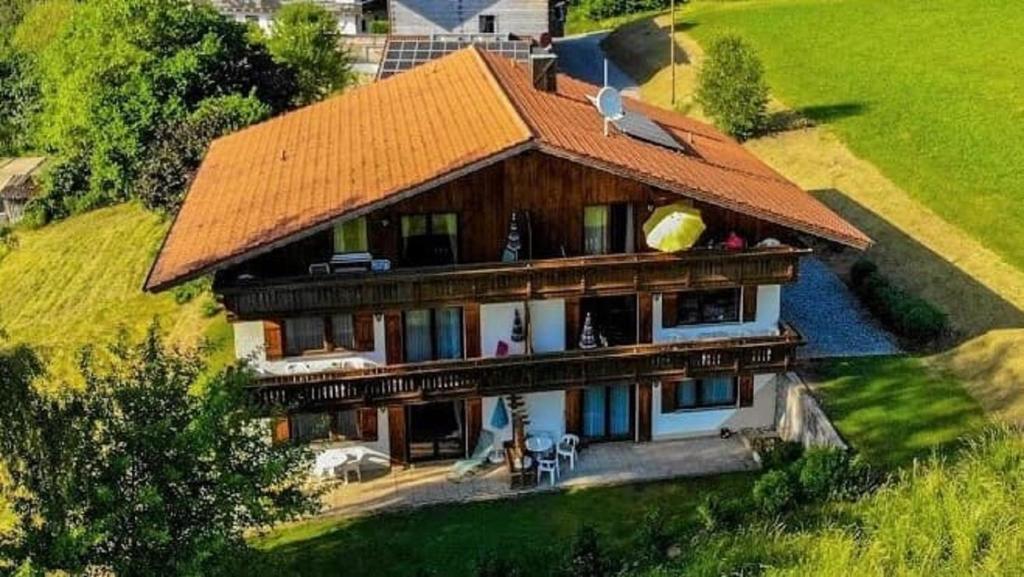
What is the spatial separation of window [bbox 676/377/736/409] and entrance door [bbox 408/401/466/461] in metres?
5.24

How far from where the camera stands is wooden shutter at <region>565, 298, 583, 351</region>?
26.7 metres

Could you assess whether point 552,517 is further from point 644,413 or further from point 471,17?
point 471,17

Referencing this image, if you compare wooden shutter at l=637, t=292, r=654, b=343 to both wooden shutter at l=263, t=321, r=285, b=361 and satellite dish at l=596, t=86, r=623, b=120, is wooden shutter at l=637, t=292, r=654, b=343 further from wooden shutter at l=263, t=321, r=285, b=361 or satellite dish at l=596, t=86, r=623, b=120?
wooden shutter at l=263, t=321, r=285, b=361

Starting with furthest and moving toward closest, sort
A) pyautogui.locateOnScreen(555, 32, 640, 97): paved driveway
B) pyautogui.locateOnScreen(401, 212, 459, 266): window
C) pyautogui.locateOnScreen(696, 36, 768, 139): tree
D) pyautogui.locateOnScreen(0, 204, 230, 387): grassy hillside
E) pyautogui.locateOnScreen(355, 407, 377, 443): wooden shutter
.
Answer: pyautogui.locateOnScreen(555, 32, 640, 97): paved driveway
pyautogui.locateOnScreen(696, 36, 768, 139): tree
pyautogui.locateOnScreen(0, 204, 230, 387): grassy hillside
pyautogui.locateOnScreen(355, 407, 377, 443): wooden shutter
pyautogui.locateOnScreen(401, 212, 459, 266): window

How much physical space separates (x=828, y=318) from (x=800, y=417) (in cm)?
585

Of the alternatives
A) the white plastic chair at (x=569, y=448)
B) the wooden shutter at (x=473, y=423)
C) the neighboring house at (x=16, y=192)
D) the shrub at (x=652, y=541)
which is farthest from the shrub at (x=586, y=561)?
the neighboring house at (x=16, y=192)

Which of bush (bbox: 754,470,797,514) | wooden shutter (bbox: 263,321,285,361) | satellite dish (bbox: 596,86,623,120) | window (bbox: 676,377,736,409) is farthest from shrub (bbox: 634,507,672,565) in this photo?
satellite dish (bbox: 596,86,623,120)

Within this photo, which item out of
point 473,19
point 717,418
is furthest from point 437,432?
point 473,19

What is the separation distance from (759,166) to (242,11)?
4910cm

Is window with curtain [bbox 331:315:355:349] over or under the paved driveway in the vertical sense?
under

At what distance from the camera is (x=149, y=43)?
51.2 meters

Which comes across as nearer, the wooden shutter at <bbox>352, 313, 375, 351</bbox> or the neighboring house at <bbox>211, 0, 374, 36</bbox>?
the wooden shutter at <bbox>352, 313, 375, 351</bbox>

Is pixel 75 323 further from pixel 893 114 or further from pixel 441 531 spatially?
pixel 893 114

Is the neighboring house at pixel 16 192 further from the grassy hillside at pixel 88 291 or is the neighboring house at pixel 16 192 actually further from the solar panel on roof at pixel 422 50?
the solar panel on roof at pixel 422 50
